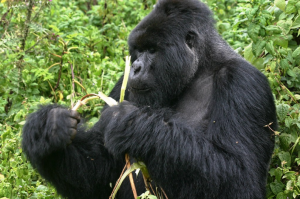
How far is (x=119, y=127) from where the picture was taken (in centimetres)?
362

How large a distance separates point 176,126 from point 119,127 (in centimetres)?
44

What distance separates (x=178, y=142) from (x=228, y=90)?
63 cm

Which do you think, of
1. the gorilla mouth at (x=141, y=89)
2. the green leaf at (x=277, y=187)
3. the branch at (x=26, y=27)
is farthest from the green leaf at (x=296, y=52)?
the branch at (x=26, y=27)

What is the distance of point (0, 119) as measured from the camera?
19.2ft

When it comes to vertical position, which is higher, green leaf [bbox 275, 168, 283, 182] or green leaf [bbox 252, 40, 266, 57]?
green leaf [bbox 252, 40, 266, 57]

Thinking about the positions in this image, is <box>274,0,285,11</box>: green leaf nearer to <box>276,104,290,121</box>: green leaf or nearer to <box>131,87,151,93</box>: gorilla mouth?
<box>276,104,290,121</box>: green leaf

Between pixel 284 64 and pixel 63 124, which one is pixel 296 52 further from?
pixel 63 124

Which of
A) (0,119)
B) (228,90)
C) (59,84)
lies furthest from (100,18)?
(228,90)

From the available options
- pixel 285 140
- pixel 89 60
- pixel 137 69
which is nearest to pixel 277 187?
pixel 285 140

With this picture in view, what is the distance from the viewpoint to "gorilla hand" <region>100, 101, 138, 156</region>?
3607 mm

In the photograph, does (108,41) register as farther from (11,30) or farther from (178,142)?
(178,142)

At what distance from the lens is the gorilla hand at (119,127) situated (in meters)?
3.61

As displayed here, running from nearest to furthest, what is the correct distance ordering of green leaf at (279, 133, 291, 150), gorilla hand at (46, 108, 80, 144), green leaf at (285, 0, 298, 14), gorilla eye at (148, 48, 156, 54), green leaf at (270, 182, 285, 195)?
gorilla hand at (46, 108, 80, 144)
gorilla eye at (148, 48, 156, 54)
green leaf at (270, 182, 285, 195)
green leaf at (279, 133, 291, 150)
green leaf at (285, 0, 298, 14)

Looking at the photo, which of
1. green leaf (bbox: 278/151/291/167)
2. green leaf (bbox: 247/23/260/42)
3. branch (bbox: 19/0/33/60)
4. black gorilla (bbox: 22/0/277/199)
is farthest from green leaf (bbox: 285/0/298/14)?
branch (bbox: 19/0/33/60)
